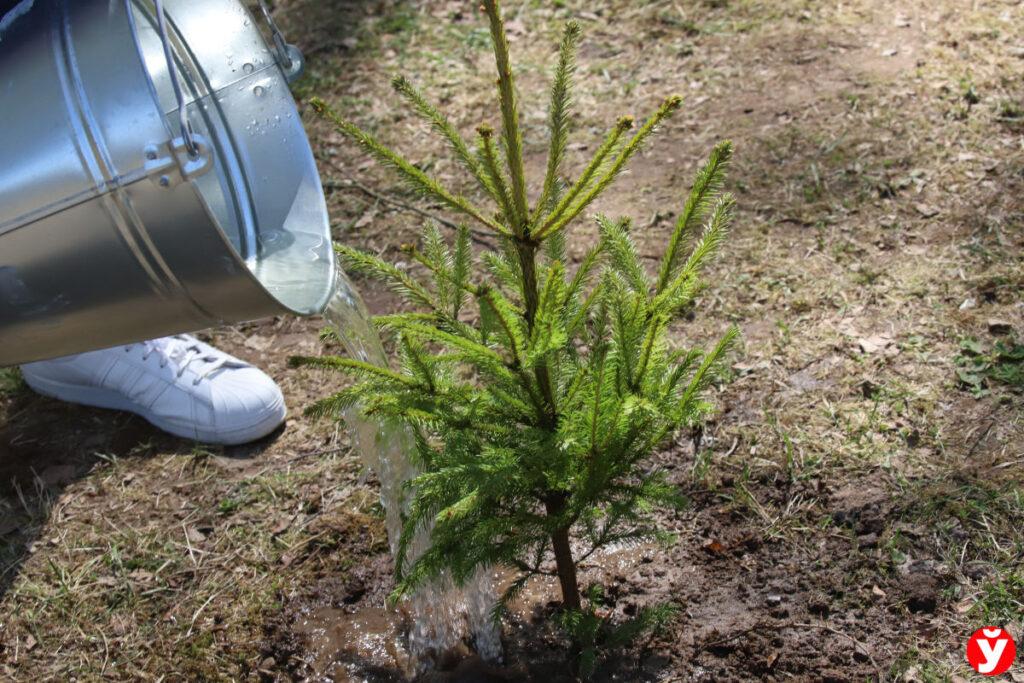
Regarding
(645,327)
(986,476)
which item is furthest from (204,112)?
(986,476)

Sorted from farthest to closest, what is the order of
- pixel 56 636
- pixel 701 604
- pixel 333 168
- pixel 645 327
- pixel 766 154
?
1. pixel 333 168
2. pixel 766 154
3. pixel 56 636
4. pixel 701 604
5. pixel 645 327

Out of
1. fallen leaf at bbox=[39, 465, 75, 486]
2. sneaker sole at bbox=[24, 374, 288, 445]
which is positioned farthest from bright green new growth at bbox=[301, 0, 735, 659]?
fallen leaf at bbox=[39, 465, 75, 486]

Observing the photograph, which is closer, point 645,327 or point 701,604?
point 645,327

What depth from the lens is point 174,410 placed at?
317cm

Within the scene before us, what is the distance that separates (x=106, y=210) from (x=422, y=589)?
126 cm

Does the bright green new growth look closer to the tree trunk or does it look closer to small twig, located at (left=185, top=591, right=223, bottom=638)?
the tree trunk

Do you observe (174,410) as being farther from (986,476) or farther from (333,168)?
(986,476)

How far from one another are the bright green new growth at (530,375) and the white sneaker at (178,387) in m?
1.21

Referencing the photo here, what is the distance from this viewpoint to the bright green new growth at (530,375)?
175 centimetres

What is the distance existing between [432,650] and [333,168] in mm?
2504

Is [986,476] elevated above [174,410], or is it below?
below

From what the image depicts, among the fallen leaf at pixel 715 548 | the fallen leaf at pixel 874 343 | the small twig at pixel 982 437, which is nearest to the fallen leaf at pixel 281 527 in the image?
the fallen leaf at pixel 715 548

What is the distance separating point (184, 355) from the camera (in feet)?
10.8

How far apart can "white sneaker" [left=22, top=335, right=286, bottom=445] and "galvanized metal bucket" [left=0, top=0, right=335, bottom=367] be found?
933 mm
